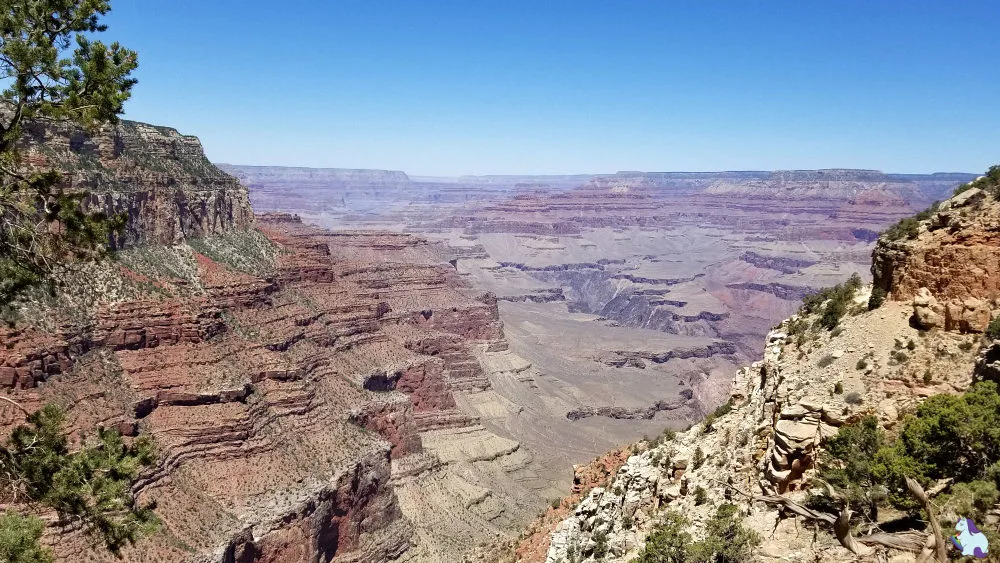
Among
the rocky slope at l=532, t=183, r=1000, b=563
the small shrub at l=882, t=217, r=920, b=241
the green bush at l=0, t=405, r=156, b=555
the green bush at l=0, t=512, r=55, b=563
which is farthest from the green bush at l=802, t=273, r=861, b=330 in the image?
the green bush at l=0, t=512, r=55, b=563

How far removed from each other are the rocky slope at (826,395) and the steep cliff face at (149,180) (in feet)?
141

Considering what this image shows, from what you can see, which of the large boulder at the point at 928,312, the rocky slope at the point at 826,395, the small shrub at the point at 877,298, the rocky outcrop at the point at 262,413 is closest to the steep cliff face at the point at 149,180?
the rocky outcrop at the point at 262,413

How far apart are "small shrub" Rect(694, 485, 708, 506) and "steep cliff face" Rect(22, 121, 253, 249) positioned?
145 feet

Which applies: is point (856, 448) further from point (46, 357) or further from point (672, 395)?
point (672, 395)

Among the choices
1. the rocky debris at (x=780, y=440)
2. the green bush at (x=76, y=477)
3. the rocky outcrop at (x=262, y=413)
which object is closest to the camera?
the green bush at (x=76, y=477)

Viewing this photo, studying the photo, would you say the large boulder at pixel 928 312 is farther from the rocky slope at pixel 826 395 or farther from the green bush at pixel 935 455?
the green bush at pixel 935 455

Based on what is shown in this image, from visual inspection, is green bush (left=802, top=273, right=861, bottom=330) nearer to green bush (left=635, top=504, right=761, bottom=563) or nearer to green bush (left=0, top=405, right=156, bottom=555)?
green bush (left=635, top=504, right=761, bottom=563)

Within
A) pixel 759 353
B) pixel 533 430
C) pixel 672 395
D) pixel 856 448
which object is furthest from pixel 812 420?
pixel 759 353

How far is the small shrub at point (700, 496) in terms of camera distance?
1881 centimetres

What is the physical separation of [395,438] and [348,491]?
1343 centimetres

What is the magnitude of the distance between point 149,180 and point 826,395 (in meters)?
58.5

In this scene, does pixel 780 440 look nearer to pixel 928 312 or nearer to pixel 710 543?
pixel 710 543

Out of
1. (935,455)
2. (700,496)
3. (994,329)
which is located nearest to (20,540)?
(700,496)

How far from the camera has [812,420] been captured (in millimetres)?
17719
